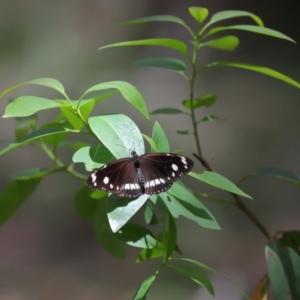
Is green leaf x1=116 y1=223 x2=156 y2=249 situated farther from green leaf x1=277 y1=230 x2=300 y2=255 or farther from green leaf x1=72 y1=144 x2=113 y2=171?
green leaf x1=277 y1=230 x2=300 y2=255

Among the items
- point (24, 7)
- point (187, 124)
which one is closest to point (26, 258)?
point (187, 124)

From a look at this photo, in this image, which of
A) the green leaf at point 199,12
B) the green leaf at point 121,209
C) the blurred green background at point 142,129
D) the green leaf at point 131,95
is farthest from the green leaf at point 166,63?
the blurred green background at point 142,129

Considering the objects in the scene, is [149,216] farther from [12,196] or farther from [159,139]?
[12,196]

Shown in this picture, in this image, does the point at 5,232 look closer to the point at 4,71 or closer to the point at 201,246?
the point at 4,71

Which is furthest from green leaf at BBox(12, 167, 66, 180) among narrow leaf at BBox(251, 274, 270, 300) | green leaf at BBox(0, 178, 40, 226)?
narrow leaf at BBox(251, 274, 270, 300)

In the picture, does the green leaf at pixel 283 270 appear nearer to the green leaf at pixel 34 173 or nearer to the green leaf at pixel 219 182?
the green leaf at pixel 219 182

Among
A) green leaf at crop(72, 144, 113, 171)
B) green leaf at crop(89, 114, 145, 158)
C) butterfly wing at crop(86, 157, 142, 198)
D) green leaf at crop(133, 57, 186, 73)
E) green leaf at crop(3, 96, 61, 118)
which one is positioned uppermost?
green leaf at crop(3, 96, 61, 118)

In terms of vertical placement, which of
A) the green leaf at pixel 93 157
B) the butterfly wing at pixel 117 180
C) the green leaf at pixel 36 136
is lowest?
the butterfly wing at pixel 117 180
